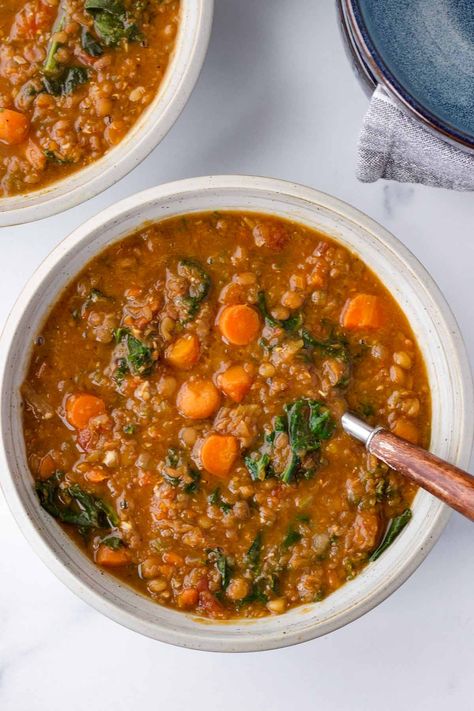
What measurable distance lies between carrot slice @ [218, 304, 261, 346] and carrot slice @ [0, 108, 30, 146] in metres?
1.13

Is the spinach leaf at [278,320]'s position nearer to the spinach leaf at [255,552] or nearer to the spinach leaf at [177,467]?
the spinach leaf at [177,467]

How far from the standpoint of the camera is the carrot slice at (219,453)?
11.8 feet

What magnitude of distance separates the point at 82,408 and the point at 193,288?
656 mm

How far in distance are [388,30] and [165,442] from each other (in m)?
1.78

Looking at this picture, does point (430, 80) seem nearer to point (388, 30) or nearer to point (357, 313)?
point (388, 30)

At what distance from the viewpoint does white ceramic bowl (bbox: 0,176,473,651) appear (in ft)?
11.5

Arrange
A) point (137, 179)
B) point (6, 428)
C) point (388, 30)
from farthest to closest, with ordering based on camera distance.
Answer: point (137, 179) → point (6, 428) → point (388, 30)

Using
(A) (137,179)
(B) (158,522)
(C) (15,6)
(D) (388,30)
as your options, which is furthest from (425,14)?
(B) (158,522)

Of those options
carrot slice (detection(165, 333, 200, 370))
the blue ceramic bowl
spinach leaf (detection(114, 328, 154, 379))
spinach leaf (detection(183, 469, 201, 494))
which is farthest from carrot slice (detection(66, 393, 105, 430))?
the blue ceramic bowl

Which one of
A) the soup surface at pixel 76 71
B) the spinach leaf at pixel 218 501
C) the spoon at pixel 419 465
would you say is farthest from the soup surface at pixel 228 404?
the soup surface at pixel 76 71

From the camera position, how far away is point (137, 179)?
4008 mm

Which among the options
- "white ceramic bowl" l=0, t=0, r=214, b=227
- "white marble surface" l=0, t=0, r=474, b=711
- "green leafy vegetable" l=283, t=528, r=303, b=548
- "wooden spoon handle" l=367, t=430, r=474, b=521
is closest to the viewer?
"wooden spoon handle" l=367, t=430, r=474, b=521

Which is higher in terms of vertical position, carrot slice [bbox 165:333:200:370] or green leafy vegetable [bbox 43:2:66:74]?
green leafy vegetable [bbox 43:2:66:74]

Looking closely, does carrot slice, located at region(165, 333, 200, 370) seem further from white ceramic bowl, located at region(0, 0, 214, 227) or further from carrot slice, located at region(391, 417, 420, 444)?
carrot slice, located at region(391, 417, 420, 444)
